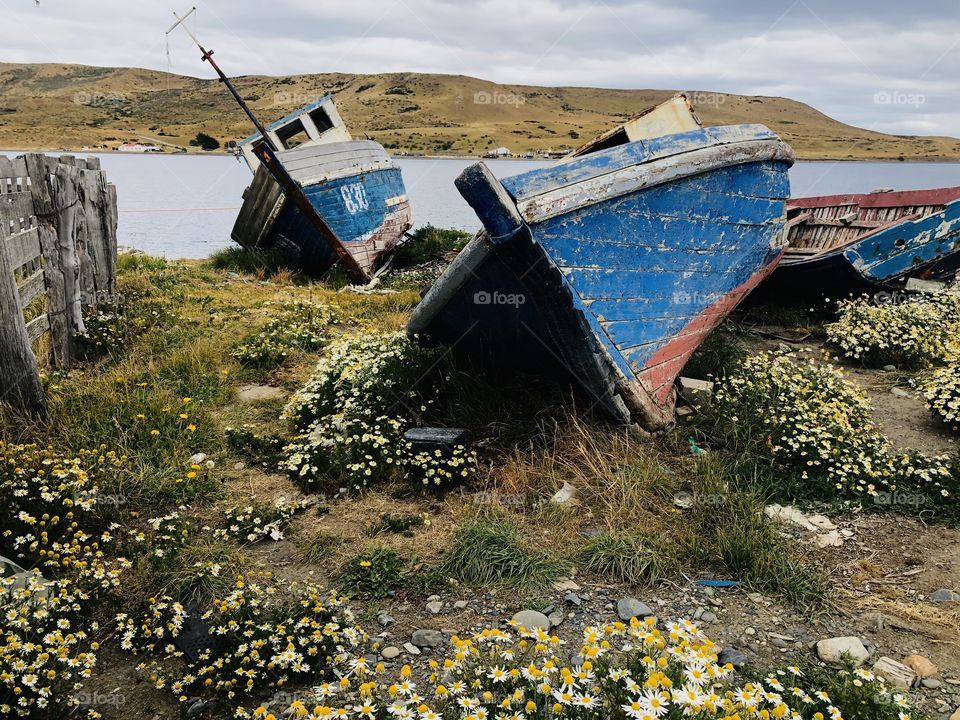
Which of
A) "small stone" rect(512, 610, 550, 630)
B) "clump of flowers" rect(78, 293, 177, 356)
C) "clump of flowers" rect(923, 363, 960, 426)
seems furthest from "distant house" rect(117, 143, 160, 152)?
"small stone" rect(512, 610, 550, 630)

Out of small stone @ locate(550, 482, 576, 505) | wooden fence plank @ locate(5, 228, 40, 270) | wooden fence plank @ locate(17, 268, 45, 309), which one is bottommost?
small stone @ locate(550, 482, 576, 505)

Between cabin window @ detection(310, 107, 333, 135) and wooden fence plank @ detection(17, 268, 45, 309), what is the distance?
30.0ft

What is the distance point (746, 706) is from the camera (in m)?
2.30

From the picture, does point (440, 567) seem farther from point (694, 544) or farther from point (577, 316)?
point (577, 316)

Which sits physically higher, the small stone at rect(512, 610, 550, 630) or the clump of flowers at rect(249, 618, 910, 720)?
the clump of flowers at rect(249, 618, 910, 720)

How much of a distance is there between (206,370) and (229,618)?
389 centimetres

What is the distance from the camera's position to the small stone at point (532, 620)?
3.49 metres

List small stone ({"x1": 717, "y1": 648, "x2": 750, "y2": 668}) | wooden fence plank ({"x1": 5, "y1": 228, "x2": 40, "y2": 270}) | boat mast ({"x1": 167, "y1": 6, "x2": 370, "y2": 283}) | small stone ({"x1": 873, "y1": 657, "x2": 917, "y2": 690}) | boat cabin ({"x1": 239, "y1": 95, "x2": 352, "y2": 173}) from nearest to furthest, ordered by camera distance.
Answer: small stone ({"x1": 873, "y1": 657, "x2": 917, "y2": 690})
small stone ({"x1": 717, "y1": 648, "x2": 750, "y2": 668})
wooden fence plank ({"x1": 5, "y1": 228, "x2": 40, "y2": 270})
boat mast ({"x1": 167, "y1": 6, "x2": 370, "y2": 283})
boat cabin ({"x1": 239, "y1": 95, "x2": 352, "y2": 173})

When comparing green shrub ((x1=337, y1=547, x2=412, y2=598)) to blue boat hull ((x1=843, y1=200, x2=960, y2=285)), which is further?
blue boat hull ((x1=843, y1=200, x2=960, y2=285))

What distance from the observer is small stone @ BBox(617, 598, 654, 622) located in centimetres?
361

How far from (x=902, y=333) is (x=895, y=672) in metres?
5.32

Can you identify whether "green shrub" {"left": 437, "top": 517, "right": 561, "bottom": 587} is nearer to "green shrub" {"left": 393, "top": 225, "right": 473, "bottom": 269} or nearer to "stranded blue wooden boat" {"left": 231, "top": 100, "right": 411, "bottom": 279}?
"stranded blue wooden boat" {"left": 231, "top": 100, "right": 411, "bottom": 279}

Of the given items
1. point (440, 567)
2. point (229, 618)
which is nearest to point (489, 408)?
point (440, 567)

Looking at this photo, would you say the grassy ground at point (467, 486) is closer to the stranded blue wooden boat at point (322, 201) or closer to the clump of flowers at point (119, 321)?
the clump of flowers at point (119, 321)
